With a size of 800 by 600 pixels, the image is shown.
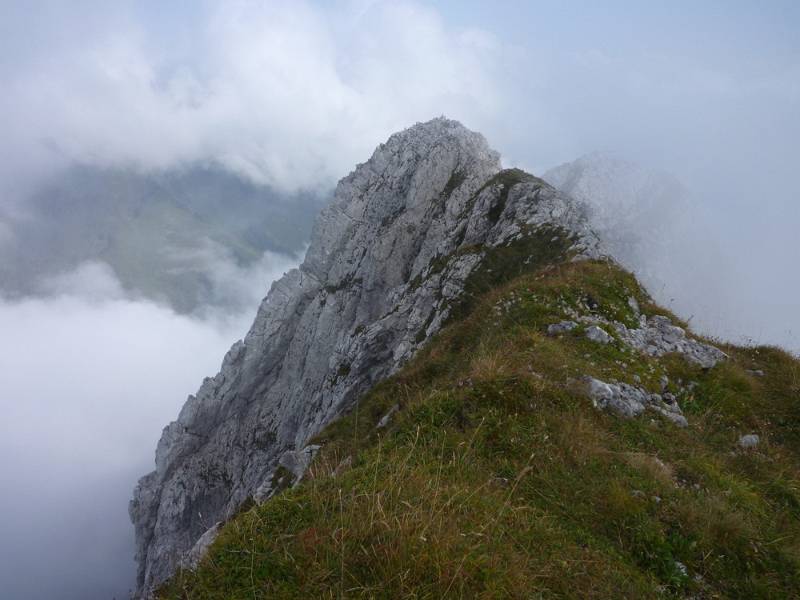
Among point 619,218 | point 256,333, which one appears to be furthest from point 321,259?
point 619,218

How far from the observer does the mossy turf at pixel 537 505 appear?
4148mm

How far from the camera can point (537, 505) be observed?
591cm

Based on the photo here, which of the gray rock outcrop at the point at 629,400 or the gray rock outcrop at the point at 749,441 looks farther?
the gray rock outcrop at the point at 749,441

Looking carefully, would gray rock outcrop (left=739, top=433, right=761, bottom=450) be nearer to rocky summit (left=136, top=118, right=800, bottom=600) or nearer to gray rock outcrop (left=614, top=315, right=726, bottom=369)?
rocky summit (left=136, top=118, right=800, bottom=600)

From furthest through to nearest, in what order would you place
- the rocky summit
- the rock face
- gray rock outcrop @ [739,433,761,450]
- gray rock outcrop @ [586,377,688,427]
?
1. the rock face
2. gray rock outcrop @ [739,433,761,450]
3. gray rock outcrop @ [586,377,688,427]
4. the rocky summit

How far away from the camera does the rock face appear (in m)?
33.4

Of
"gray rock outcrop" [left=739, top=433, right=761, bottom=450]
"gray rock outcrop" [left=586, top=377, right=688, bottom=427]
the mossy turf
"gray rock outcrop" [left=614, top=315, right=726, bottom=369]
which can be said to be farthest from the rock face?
the mossy turf

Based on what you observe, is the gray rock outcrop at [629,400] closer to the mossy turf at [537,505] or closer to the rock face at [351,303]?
the mossy turf at [537,505]

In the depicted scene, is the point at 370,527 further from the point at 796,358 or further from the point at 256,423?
the point at 256,423

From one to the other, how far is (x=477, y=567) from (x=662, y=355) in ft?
33.3

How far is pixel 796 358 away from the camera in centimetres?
1277

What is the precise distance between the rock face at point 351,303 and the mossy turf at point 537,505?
1852cm

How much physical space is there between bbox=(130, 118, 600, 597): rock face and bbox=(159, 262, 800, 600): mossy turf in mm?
18515

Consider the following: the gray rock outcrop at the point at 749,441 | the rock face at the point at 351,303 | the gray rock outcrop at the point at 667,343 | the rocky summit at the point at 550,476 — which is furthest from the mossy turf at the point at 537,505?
the rock face at the point at 351,303
